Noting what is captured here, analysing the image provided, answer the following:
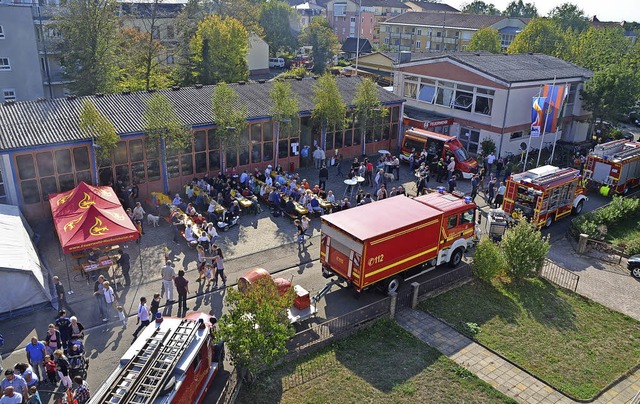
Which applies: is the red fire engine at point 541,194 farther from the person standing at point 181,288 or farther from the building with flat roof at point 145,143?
the person standing at point 181,288

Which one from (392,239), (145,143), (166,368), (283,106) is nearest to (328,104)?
(283,106)

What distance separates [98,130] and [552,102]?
81.2 ft

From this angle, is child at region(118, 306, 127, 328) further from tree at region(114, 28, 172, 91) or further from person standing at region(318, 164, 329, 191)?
tree at region(114, 28, 172, 91)

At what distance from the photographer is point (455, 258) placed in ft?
64.2

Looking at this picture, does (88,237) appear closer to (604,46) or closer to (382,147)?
(382,147)

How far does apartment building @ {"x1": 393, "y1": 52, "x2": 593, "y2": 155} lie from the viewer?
33438 mm

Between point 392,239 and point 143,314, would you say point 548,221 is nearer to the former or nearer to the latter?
→ point 392,239

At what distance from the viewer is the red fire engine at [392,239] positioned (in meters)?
16.4

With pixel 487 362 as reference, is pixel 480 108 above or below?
above

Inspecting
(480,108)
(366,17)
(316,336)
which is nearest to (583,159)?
(480,108)

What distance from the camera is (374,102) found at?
102ft

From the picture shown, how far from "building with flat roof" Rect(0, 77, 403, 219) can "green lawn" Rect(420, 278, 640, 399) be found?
47.4 ft

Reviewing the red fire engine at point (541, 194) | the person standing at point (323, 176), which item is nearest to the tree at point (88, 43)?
the person standing at point (323, 176)

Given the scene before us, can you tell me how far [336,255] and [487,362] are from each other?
224 inches
